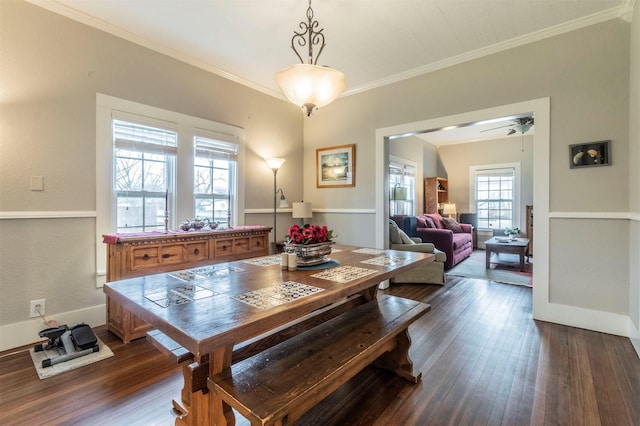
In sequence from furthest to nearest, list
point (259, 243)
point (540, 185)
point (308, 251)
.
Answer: point (259, 243), point (540, 185), point (308, 251)

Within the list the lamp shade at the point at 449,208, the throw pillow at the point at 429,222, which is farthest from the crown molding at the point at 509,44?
the lamp shade at the point at 449,208

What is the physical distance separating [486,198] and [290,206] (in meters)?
5.66

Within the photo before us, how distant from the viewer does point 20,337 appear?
2.39 metres

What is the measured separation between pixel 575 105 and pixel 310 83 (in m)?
2.63

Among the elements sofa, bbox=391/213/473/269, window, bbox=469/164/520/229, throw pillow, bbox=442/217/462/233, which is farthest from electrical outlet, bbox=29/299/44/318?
window, bbox=469/164/520/229

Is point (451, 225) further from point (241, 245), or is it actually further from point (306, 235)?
point (306, 235)

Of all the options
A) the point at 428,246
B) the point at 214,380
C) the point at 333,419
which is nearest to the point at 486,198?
the point at 428,246

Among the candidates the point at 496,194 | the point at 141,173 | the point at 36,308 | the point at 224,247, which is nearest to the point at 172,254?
the point at 224,247

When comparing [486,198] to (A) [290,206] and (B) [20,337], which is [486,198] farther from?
(B) [20,337]

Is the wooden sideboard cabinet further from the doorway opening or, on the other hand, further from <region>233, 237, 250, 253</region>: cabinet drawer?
the doorway opening

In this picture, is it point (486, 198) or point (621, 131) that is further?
point (486, 198)

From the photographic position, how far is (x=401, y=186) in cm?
638

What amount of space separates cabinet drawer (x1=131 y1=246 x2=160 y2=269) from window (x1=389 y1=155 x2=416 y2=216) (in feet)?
14.3

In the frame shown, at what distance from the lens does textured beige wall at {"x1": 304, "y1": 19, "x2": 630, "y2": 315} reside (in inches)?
103
